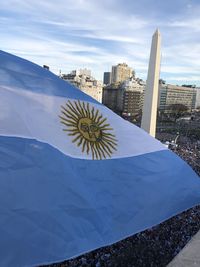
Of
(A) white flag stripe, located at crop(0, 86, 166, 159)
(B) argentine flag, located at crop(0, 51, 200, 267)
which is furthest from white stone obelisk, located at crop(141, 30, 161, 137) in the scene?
(A) white flag stripe, located at crop(0, 86, 166, 159)

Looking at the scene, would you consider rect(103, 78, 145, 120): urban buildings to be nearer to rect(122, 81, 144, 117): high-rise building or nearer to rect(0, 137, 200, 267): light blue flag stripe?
rect(122, 81, 144, 117): high-rise building

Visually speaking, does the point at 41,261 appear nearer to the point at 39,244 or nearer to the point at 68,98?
the point at 39,244

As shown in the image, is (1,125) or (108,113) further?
(108,113)

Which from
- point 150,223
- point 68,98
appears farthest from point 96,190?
point 68,98

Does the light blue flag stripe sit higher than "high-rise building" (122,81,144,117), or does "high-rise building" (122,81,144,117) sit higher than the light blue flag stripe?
the light blue flag stripe

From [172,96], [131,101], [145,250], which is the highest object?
[145,250]

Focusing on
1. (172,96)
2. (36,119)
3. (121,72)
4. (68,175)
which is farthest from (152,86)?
(121,72)

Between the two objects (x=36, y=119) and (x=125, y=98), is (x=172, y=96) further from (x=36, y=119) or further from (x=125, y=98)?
(x=36, y=119)
